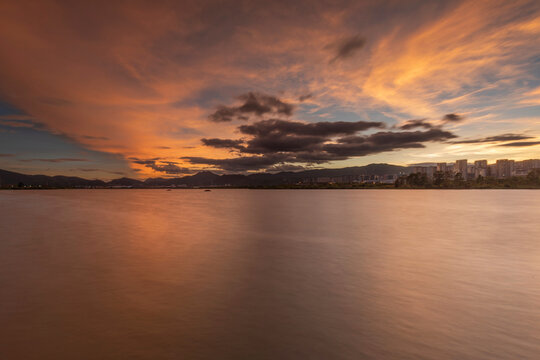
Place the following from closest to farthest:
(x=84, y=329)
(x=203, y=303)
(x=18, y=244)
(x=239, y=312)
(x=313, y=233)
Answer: (x=84, y=329)
(x=239, y=312)
(x=203, y=303)
(x=18, y=244)
(x=313, y=233)

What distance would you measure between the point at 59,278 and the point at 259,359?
10.3 meters

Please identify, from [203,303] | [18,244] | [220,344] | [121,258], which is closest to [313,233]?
[121,258]

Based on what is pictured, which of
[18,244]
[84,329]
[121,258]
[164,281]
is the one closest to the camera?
[84,329]

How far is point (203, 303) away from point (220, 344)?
2.77m

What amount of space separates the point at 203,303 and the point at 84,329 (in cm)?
327

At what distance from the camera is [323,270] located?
43.0 feet

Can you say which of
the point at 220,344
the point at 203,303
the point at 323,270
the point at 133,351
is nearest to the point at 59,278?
the point at 203,303

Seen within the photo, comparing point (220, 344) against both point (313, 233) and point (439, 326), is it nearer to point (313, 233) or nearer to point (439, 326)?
point (439, 326)

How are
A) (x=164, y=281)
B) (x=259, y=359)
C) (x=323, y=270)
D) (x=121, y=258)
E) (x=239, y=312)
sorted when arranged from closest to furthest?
(x=259, y=359) → (x=239, y=312) → (x=164, y=281) → (x=323, y=270) → (x=121, y=258)

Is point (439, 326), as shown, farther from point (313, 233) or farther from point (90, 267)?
point (313, 233)

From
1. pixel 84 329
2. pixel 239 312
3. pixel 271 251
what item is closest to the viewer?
pixel 84 329

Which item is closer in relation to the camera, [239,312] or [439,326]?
[439,326]

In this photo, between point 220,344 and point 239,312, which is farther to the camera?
point 239,312

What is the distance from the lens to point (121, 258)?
15.5m
